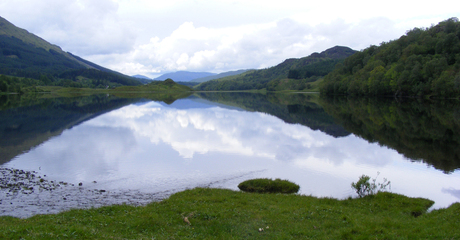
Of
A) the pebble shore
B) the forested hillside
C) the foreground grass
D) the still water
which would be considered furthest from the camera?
the forested hillside

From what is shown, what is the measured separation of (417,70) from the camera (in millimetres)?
113000

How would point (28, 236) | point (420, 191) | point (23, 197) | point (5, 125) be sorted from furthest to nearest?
point (5, 125) → point (420, 191) → point (23, 197) → point (28, 236)

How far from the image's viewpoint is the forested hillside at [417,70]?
4075 inches

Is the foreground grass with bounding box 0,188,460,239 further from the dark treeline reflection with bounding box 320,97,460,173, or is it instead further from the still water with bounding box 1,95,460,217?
the dark treeline reflection with bounding box 320,97,460,173

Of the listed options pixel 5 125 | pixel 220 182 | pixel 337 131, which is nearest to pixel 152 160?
pixel 220 182

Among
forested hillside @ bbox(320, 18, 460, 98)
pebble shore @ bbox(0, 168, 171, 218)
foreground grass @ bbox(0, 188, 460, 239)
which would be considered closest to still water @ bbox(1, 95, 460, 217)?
pebble shore @ bbox(0, 168, 171, 218)

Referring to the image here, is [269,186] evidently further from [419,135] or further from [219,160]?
[419,135]

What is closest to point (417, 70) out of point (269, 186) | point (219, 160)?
point (219, 160)

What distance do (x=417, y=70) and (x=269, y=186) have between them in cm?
11570

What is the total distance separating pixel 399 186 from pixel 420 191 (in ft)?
5.39

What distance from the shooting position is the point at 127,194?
2139 cm

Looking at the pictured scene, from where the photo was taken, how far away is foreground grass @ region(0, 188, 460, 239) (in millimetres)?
12000

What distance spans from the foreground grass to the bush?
134 inches

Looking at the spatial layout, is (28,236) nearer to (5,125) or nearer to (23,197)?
(23,197)
